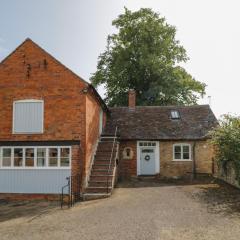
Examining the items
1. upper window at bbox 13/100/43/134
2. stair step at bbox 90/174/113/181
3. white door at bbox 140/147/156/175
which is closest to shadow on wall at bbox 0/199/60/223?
stair step at bbox 90/174/113/181

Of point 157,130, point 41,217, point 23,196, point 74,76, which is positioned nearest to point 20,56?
point 74,76

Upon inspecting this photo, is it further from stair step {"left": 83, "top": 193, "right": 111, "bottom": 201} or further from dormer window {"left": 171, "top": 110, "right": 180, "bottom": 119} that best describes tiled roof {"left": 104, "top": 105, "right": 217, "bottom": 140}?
stair step {"left": 83, "top": 193, "right": 111, "bottom": 201}

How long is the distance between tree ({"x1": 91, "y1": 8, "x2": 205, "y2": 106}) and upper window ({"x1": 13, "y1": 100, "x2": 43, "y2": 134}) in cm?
1856

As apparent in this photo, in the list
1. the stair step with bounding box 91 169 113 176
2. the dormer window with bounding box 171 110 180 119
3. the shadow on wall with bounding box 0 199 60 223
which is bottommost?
the shadow on wall with bounding box 0 199 60 223

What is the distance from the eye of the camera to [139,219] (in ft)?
43.1

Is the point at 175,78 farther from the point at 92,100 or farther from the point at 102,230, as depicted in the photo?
the point at 102,230

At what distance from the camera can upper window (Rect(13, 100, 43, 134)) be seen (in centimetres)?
1958

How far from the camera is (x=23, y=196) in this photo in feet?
62.2

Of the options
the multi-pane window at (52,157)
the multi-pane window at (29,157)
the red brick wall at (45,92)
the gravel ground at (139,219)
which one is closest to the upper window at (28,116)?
the red brick wall at (45,92)

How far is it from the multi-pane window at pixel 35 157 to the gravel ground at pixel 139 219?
105 inches

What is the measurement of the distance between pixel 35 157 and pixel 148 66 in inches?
822

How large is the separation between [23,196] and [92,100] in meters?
7.05

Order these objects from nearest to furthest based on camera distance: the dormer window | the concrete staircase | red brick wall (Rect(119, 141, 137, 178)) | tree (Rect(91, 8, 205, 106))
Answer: the concrete staircase → red brick wall (Rect(119, 141, 137, 178)) → the dormer window → tree (Rect(91, 8, 205, 106))

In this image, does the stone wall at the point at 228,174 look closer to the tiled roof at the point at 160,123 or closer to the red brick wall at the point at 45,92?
the tiled roof at the point at 160,123
